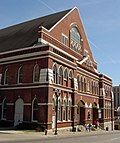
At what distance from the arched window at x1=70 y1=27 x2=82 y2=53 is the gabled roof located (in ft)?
14.1

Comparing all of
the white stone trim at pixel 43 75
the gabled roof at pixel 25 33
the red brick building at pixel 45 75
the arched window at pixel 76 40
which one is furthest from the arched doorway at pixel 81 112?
the white stone trim at pixel 43 75

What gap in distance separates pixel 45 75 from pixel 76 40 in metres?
21.2

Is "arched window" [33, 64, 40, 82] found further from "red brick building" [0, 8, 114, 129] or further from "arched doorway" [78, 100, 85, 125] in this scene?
"arched doorway" [78, 100, 85, 125]

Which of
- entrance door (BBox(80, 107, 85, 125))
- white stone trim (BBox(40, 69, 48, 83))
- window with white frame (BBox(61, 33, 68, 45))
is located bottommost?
entrance door (BBox(80, 107, 85, 125))

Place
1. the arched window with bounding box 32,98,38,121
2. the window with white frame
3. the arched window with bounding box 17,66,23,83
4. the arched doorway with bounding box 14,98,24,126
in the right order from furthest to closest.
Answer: the window with white frame → the arched window with bounding box 17,66,23,83 → the arched doorway with bounding box 14,98,24,126 → the arched window with bounding box 32,98,38,121

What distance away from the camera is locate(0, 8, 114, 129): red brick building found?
36.4m

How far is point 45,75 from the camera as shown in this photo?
118 ft

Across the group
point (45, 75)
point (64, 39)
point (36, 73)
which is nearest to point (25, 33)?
point (64, 39)

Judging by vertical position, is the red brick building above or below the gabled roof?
below

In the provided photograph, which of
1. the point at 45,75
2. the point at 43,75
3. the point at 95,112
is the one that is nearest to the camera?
the point at 45,75

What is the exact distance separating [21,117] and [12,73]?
687 centimetres

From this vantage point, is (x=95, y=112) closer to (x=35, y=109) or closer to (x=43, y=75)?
(x=35, y=109)

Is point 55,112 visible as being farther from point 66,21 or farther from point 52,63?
point 66,21

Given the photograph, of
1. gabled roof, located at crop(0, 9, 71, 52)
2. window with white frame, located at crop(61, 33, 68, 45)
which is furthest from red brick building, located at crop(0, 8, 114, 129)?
window with white frame, located at crop(61, 33, 68, 45)
